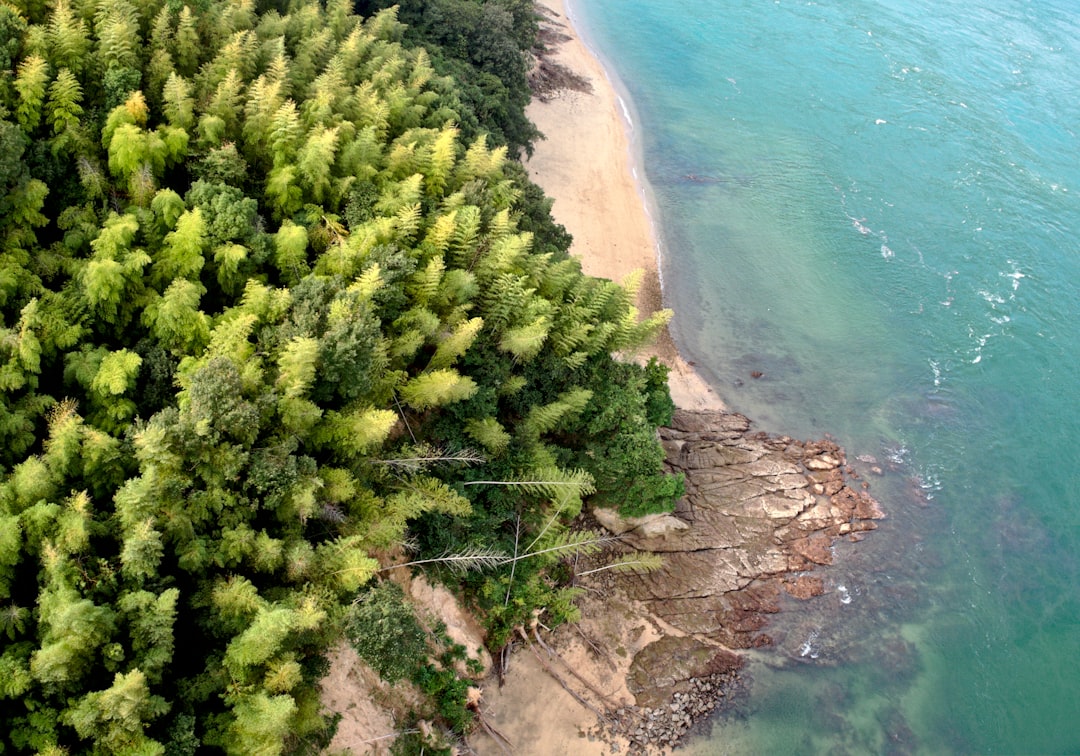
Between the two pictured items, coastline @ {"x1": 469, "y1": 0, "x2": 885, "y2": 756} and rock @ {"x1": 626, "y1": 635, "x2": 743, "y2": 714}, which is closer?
coastline @ {"x1": 469, "y1": 0, "x2": 885, "y2": 756}

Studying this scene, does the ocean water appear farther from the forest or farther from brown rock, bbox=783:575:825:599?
the forest

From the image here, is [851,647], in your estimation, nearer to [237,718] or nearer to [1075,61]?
[237,718]

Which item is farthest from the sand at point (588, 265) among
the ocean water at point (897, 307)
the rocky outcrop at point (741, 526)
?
the ocean water at point (897, 307)

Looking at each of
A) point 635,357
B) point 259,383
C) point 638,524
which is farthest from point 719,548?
point 259,383

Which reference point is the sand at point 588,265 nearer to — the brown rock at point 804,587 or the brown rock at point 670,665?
the brown rock at point 670,665

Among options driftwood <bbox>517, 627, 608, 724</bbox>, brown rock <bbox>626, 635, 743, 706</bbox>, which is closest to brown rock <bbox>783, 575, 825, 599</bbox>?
brown rock <bbox>626, 635, 743, 706</bbox>

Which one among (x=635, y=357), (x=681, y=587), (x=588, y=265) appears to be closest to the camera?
(x=681, y=587)

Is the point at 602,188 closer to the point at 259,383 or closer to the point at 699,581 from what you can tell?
the point at 699,581
